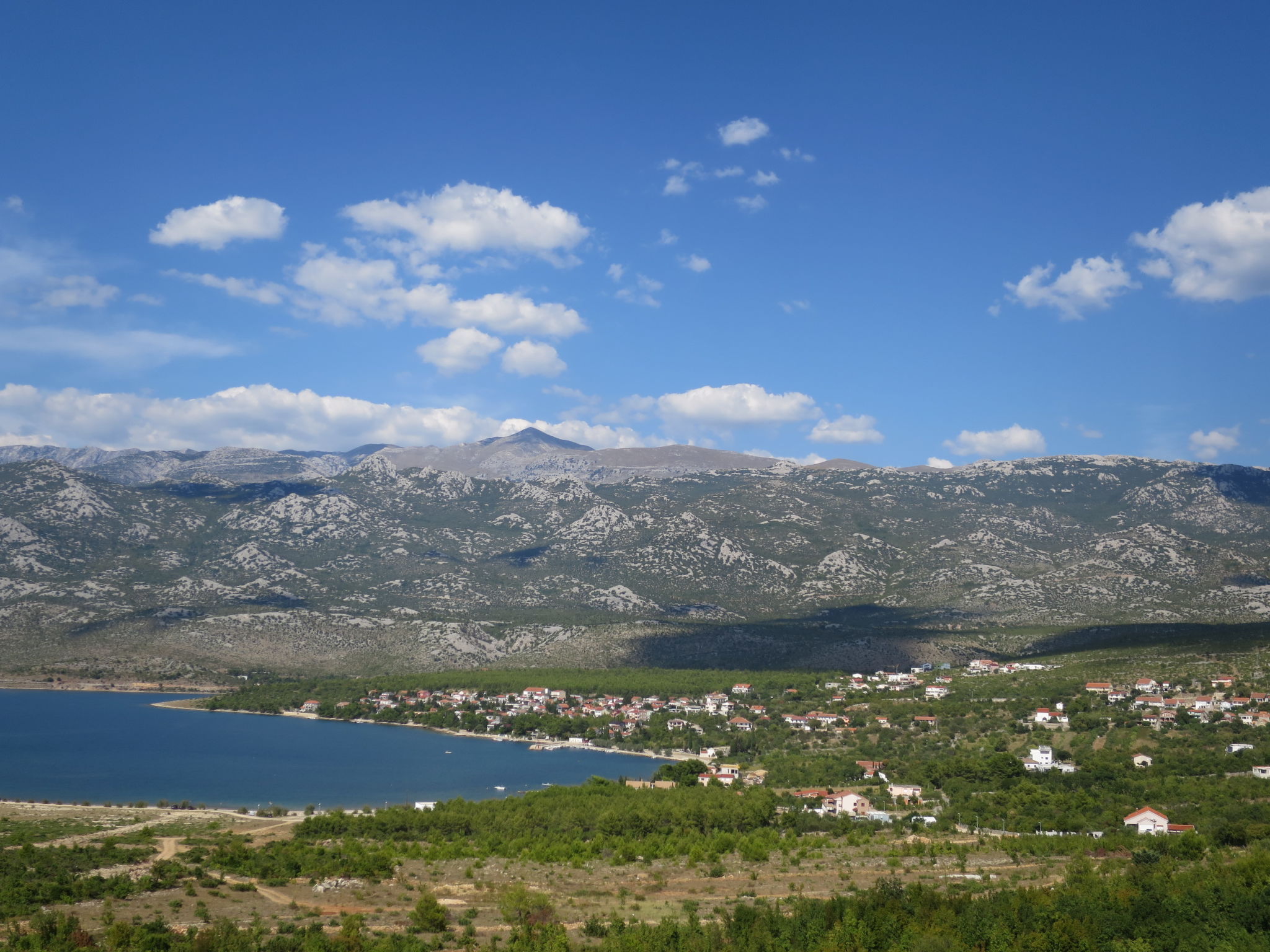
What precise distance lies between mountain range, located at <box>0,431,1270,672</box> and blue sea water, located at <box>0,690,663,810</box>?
29823mm

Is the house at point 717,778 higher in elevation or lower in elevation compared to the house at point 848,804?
lower

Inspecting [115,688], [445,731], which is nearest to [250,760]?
[445,731]

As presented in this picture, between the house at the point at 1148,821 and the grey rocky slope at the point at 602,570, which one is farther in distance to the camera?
the grey rocky slope at the point at 602,570

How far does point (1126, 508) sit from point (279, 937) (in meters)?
183

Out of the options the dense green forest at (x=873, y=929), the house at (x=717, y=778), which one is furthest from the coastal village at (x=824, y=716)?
the dense green forest at (x=873, y=929)

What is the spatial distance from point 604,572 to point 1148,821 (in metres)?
126

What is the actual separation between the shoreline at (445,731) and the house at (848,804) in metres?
22.9

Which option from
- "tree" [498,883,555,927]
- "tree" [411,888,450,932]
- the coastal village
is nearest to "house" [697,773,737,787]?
the coastal village

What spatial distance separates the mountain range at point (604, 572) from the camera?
410 ft

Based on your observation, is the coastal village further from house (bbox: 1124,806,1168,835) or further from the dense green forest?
the dense green forest

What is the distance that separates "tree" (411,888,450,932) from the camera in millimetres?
30109

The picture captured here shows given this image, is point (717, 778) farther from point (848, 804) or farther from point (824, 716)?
point (824, 716)

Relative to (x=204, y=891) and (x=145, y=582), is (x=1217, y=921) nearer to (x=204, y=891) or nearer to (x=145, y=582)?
(x=204, y=891)

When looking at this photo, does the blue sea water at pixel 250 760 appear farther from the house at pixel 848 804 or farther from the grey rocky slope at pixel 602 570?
the grey rocky slope at pixel 602 570
